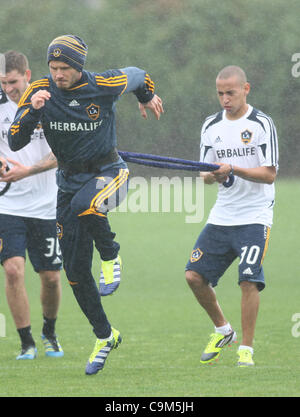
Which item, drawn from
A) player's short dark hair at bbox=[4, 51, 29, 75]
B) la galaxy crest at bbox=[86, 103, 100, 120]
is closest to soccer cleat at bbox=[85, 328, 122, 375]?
la galaxy crest at bbox=[86, 103, 100, 120]

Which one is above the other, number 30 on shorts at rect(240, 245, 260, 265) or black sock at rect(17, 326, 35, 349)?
number 30 on shorts at rect(240, 245, 260, 265)

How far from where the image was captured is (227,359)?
7.38m

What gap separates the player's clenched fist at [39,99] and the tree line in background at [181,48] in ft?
23.5

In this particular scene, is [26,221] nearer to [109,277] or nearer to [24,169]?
[24,169]

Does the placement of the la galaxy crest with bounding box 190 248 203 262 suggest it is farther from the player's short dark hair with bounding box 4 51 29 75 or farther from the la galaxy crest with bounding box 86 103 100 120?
the player's short dark hair with bounding box 4 51 29 75

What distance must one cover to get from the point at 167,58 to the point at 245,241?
7.32 meters

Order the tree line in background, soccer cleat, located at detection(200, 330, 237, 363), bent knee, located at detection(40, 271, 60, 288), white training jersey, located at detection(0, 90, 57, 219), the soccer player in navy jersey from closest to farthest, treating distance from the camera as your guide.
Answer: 1. the soccer player in navy jersey
2. soccer cleat, located at detection(200, 330, 237, 363)
3. white training jersey, located at detection(0, 90, 57, 219)
4. bent knee, located at detection(40, 271, 60, 288)
5. the tree line in background

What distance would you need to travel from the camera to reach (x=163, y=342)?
334 inches

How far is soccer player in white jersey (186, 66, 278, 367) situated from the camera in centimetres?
690

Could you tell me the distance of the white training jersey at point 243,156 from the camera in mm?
6984

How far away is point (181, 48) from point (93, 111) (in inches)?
327

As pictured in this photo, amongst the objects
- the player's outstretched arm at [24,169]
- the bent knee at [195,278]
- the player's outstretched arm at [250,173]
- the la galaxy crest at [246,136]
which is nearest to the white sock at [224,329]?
the bent knee at [195,278]

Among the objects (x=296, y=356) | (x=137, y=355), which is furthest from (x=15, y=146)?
(x=296, y=356)

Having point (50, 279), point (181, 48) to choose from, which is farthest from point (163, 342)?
point (181, 48)
